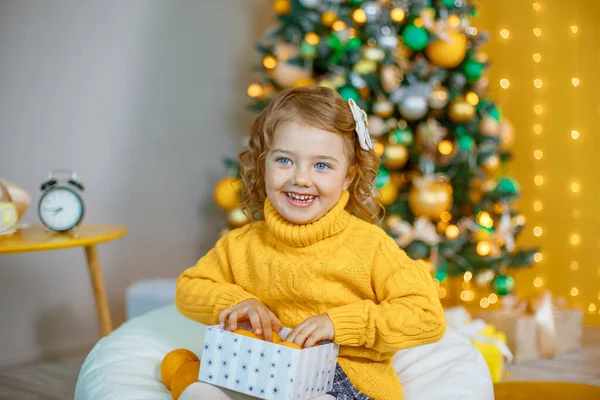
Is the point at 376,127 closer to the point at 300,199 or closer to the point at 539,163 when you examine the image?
the point at 539,163

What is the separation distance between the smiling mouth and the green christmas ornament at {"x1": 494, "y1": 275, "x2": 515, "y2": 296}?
6.03 ft

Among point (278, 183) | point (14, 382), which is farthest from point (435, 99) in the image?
point (14, 382)

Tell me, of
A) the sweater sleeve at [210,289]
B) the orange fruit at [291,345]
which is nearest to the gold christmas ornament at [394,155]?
the sweater sleeve at [210,289]

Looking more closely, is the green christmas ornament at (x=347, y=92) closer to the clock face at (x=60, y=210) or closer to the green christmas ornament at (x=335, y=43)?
the green christmas ornament at (x=335, y=43)

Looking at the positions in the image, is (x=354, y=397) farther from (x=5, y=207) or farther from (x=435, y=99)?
(x=435, y=99)

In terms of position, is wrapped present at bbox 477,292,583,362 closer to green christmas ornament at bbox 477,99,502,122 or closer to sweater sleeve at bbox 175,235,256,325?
green christmas ornament at bbox 477,99,502,122

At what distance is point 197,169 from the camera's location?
3533 mm

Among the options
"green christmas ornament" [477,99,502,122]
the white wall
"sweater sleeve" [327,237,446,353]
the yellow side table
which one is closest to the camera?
"sweater sleeve" [327,237,446,353]

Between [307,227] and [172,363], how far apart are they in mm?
454

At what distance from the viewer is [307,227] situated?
1.52m

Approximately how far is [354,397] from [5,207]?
1.26m

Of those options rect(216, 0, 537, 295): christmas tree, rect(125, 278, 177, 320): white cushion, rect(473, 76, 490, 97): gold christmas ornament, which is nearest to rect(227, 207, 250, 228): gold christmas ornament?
rect(216, 0, 537, 295): christmas tree

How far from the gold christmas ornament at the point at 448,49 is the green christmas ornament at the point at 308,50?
478 millimetres

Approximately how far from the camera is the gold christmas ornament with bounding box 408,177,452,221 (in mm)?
2986
